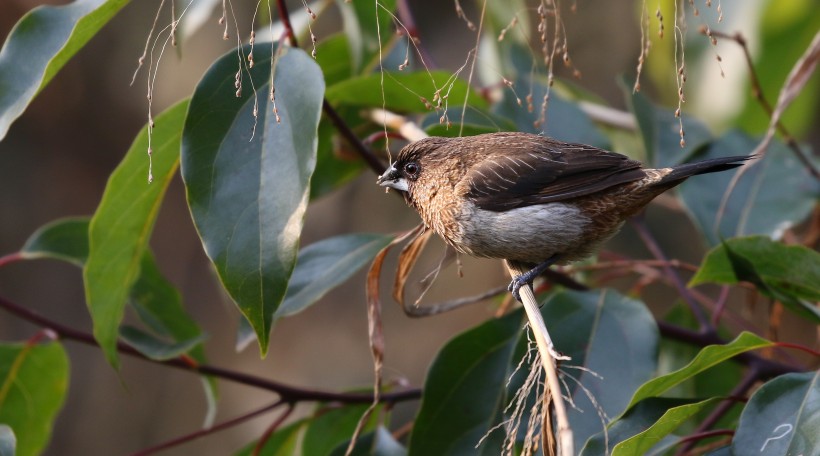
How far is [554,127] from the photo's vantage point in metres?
3.41

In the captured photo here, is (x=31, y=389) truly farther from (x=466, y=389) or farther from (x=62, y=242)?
(x=466, y=389)

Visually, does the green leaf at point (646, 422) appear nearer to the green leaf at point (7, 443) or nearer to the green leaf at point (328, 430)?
the green leaf at point (328, 430)

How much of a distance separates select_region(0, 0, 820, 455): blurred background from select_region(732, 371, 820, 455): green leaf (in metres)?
5.73

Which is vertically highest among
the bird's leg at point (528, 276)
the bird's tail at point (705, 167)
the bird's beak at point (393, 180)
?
the bird's beak at point (393, 180)

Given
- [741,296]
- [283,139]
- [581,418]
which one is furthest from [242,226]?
[741,296]

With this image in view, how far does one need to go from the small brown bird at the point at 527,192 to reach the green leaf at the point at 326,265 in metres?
0.23

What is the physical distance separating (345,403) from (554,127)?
1.29 metres

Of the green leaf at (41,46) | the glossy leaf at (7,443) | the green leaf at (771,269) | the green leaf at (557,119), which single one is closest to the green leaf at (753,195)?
the green leaf at (557,119)

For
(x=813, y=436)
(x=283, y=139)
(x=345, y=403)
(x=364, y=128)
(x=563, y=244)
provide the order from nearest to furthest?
(x=813, y=436)
(x=283, y=139)
(x=563, y=244)
(x=345, y=403)
(x=364, y=128)

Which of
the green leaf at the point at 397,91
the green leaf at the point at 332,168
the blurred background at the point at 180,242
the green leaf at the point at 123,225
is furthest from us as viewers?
the blurred background at the point at 180,242

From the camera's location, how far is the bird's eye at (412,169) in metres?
2.86

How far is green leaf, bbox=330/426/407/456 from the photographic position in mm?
2805

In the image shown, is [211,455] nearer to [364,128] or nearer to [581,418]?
[364,128]

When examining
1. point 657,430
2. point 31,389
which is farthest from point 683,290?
point 31,389
